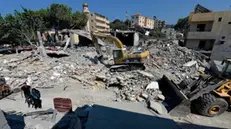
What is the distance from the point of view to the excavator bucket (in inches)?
167

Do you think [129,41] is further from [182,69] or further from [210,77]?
[210,77]

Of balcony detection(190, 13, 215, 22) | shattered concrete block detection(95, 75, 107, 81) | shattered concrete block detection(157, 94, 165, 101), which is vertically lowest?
shattered concrete block detection(157, 94, 165, 101)

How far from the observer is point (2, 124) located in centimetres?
170

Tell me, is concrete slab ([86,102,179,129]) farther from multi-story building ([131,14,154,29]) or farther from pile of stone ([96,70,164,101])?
multi-story building ([131,14,154,29])

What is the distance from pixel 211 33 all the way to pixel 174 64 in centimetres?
1074

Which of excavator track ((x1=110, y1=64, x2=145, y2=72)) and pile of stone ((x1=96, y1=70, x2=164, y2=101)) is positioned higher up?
excavator track ((x1=110, y1=64, x2=145, y2=72))

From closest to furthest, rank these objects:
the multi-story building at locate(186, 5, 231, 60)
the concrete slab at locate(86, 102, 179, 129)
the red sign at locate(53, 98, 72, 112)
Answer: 1. the concrete slab at locate(86, 102, 179, 129)
2. the red sign at locate(53, 98, 72, 112)
3. the multi-story building at locate(186, 5, 231, 60)

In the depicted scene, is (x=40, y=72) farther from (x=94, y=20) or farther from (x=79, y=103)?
(x=94, y=20)

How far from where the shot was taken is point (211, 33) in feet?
53.8

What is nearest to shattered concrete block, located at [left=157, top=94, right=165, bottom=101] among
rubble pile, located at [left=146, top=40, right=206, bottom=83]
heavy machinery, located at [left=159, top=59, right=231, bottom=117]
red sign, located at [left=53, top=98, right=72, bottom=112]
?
heavy machinery, located at [left=159, top=59, right=231, bottom=117]

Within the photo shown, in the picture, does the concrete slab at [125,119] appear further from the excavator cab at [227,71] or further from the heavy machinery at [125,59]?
the heavy machinery at [125,59]

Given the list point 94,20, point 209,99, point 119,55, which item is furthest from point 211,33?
point 94,20

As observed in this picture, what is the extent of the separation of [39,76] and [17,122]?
164 inches

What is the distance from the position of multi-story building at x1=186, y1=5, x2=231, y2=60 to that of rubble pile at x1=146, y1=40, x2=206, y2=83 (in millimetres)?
6805
